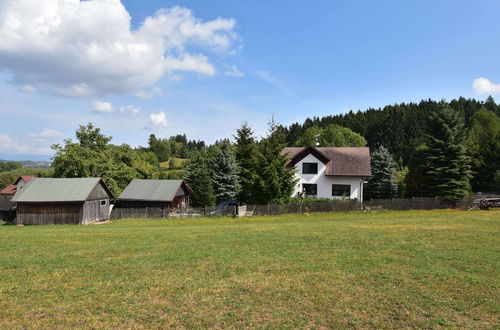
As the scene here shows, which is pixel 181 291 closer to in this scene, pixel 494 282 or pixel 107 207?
pixel 494 282

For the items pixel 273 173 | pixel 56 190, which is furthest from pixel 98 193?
pixel 273 173

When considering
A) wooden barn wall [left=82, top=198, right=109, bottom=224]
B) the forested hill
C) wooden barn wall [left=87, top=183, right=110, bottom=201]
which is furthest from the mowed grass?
the forested hill

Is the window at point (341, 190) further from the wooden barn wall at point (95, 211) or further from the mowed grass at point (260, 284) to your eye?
the wooden barn wall at point (95, 211)

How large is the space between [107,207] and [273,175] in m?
23.3

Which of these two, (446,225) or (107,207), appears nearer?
(446,225)

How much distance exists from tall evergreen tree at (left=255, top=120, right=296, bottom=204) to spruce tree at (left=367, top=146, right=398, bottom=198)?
2504cm

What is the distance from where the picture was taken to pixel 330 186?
43.7 meters

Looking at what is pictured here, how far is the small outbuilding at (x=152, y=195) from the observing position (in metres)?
45.8

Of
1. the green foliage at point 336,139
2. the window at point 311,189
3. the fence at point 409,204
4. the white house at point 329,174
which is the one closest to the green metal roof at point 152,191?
the white house at point 329,174

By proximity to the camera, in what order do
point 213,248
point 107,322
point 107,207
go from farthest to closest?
point 107,207 → point 213,248 → point 107,322

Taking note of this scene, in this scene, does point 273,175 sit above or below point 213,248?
above

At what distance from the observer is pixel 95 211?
4078cm

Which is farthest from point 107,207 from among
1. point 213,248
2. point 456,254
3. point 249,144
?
point 456,254

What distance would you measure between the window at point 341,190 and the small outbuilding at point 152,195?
21.9 meters
